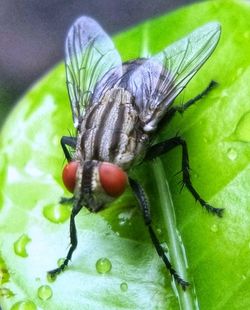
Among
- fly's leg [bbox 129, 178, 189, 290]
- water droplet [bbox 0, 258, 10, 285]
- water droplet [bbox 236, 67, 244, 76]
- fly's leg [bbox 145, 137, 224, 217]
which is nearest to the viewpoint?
fly's leg [bbox 129, 178, 189, 290]

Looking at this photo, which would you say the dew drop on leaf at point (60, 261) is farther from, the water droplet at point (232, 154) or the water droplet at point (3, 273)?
the water droplet at point (232, 154)

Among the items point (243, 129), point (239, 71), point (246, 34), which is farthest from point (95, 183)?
point (246, 34)

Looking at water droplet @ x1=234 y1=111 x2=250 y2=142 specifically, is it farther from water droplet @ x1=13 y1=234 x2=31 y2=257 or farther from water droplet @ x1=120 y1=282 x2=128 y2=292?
water droplet @ x1=13 y1=234 x2=31 y2=257

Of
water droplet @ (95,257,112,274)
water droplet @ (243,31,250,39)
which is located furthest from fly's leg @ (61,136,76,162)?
water droplet @ (243,31,250,39)

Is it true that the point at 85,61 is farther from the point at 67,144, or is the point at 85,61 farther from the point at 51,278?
the point at 51,278

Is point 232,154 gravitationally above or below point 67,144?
above

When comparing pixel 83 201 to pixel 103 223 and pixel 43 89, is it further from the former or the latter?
pixel 43 89

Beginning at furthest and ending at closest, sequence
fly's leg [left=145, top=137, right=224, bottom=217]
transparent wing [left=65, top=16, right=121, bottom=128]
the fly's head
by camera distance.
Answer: transparent wing [left=65, top=16, right=121, bottom=128]
the fly's head
fly's leg [left=145, top=137, right=224, bottom=217]
